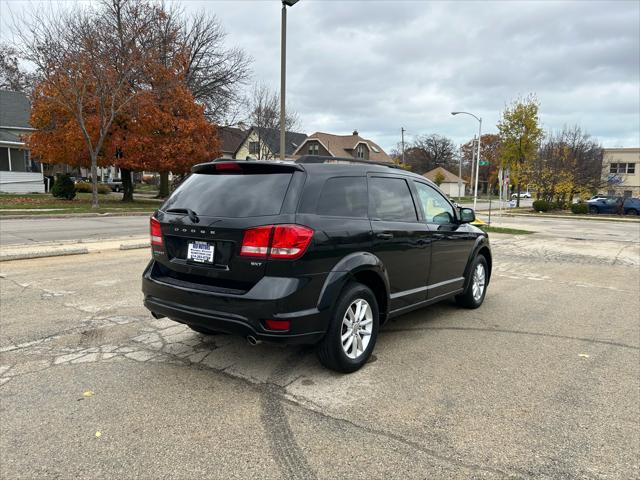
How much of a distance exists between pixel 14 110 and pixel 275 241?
141ft

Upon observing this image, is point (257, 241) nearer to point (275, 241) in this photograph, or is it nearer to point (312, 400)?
point (275, 241)

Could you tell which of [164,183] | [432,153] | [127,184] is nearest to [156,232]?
[127,184]

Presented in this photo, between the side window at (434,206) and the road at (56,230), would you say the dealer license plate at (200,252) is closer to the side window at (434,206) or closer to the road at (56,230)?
the side window at (434,206)

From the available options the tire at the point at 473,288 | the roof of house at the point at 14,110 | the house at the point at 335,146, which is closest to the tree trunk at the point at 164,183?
the roof of house at the point at 14,110

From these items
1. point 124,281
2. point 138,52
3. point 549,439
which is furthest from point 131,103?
point 549,439

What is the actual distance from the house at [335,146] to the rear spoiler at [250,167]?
58.4 metres

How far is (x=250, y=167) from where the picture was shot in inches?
153

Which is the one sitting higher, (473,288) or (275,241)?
(275,241)

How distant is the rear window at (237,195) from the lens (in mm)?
3600

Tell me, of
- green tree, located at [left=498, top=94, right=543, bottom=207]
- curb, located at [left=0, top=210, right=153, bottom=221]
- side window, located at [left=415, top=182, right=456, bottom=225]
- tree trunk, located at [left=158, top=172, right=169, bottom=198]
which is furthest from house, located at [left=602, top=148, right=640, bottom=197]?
side window, located at [left=415, top=182, right=456, bottom=225]

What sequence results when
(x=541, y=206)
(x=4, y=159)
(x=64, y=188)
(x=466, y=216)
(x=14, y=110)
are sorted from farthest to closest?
(x=541, y=206) < (x=14, y=110) < (x=4, y=159) < (x=64, y=188) < (x=466, y=216)

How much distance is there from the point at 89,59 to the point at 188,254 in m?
22.9

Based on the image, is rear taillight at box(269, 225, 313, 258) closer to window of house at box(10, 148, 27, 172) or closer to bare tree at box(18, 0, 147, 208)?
bare tree at box(18, 0, 147, 208)

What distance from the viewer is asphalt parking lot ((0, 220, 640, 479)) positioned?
108 inches
